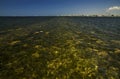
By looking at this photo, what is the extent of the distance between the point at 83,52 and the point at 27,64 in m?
6.93

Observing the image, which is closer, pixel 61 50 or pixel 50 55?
pixel 50 55

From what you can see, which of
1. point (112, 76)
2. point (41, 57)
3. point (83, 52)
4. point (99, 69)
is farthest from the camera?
point (83, 52)

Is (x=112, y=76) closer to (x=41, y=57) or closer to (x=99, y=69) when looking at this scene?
(x=99, y=69)

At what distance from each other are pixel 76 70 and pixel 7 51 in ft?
30.5

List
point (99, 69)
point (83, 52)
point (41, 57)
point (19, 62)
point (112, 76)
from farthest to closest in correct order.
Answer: point (83, 52) < point (41, 57) < point (19, 62) < point (99, 69) < point (112, 76)

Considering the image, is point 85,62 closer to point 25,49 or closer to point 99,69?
point 99,69

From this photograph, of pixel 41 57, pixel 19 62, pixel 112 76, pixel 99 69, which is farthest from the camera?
pixel 41 57

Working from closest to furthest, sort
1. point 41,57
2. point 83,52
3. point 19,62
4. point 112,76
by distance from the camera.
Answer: point 112,76
point 19,62
point 41,57
point 83,52

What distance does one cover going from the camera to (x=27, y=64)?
1522 cm

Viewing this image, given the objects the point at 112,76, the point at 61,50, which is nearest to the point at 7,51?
the point at 61,50

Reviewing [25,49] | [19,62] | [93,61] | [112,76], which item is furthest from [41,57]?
[112,76]

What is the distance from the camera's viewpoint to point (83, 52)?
18.9 meters

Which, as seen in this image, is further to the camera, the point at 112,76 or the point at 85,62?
the point at 85,62

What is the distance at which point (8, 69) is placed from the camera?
14039 mm
